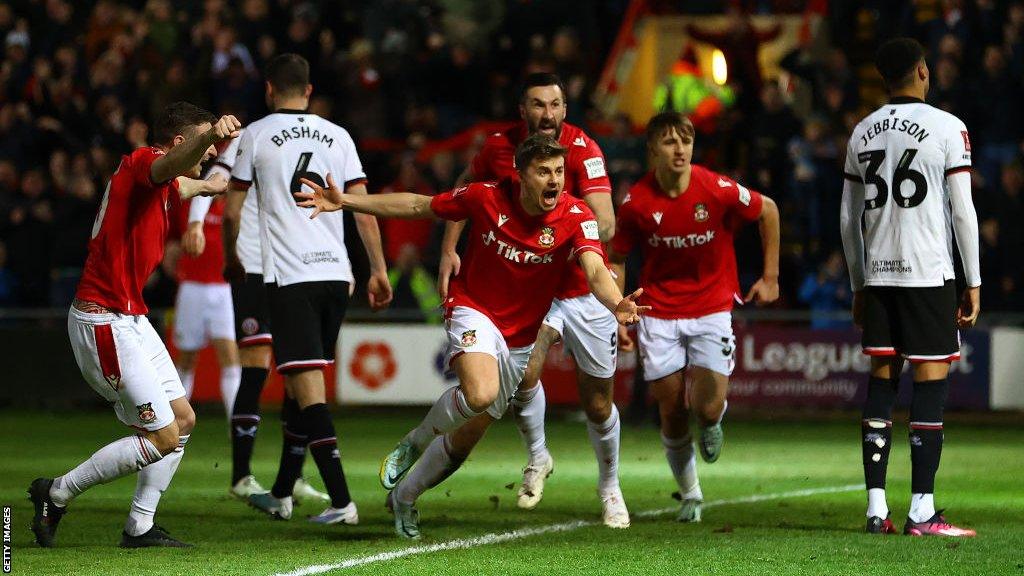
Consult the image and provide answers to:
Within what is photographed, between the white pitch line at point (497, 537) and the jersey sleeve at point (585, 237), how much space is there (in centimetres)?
147

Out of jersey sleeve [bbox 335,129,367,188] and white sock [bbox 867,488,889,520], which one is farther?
jersey sleeve [bbox 335,129,367,188]

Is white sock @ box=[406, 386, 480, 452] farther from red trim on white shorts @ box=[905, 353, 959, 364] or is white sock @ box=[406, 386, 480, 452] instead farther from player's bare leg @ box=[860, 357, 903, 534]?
red trim on white shorts @ box=[905, 353, 959, 364]

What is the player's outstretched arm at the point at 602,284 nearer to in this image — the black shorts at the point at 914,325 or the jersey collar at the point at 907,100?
the black shorts at the point at 914,325

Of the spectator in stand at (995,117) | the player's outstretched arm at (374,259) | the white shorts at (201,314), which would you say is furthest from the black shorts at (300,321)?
the spectator in stand at (995,117)

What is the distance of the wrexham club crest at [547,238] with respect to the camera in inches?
312

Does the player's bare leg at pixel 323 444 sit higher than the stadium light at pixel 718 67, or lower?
lower

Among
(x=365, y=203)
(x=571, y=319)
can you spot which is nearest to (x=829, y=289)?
(x=571, y=319)

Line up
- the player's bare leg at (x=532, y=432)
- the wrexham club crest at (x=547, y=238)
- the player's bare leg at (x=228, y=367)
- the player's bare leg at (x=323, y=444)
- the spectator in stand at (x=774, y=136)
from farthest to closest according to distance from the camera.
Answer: the spectator in stand at (x=774, y=136)
the player's bare leg at (x=228, y=367)
the player's bare leg at (x=532, y=432)
the player's bare leg at (x=323, y=444)
the wrexham club crest at (x=547, y=238)

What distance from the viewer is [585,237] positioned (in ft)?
25.7

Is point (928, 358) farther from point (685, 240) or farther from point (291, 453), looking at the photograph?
point (291, 453)

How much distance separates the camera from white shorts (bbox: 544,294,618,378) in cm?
873

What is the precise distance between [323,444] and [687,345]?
2.11m

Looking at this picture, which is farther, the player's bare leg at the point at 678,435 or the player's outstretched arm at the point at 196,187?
the player's bare leg at the point at 678,435

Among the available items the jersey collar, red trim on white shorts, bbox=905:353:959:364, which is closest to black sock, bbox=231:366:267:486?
red trim on white shorts, bbox=905:353:959:364
